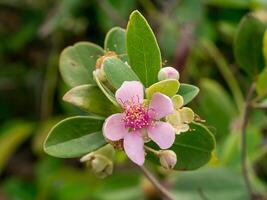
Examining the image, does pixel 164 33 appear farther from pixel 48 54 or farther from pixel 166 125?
pixel 166 125

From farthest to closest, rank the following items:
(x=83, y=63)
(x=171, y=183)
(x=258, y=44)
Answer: (x=171, y=183), (x=258, y=44), (x=83, y=63)

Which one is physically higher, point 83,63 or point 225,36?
point 83,63

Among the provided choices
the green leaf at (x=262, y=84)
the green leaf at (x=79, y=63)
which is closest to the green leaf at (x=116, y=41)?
the green leaf at (x=79, y=63)

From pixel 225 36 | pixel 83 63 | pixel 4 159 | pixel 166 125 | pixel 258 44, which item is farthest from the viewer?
pixel 4 159

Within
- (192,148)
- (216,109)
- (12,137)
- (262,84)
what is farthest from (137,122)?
(12,137)

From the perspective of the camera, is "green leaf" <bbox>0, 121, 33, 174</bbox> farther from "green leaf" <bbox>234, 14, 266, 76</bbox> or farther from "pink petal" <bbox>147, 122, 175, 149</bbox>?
"pink petal" <bbox>147, 122, 175, 149</bbox>

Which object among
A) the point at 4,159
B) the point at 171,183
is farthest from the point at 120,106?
the point at 4,159

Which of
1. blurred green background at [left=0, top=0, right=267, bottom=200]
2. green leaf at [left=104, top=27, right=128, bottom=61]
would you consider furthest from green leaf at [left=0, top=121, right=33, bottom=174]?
green leaf at [left=104, top=27, right=128, bottom=61]

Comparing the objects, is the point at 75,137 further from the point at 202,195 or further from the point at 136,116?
the point at 202,195
